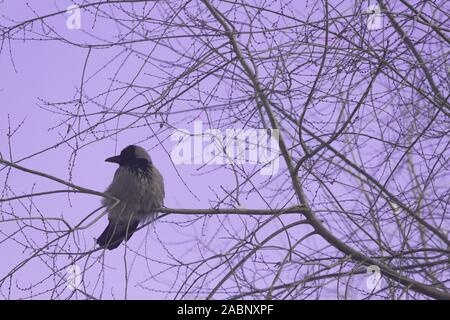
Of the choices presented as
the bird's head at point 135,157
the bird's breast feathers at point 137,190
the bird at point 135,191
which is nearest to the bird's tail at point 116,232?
the bird at point 135,191

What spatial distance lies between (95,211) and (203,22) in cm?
133

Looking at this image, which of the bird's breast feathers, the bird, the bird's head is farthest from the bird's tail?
the bird's head

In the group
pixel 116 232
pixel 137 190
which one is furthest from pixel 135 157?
pixel 116 232

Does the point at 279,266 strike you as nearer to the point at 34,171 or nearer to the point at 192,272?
the point at 192,272

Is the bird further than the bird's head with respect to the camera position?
No

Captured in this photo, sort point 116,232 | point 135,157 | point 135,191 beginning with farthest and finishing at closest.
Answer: point 135,157 < point 135,191 < point 116,232

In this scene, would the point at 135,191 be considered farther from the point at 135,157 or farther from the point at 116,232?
the point at 116,232

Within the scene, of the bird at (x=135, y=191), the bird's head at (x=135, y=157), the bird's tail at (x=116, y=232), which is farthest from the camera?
the bird's head at (x=135, y=157)

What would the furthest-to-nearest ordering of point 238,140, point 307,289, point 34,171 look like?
point 238,140 → point 34,171 → point 307,289

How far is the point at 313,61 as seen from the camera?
4.99m

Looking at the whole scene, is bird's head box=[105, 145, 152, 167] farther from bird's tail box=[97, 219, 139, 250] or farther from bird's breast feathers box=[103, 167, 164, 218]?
bird's tail box=[97, 219, 139, 250]

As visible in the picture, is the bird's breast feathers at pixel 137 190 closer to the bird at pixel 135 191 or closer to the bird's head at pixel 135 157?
the bird at pixel 135 191

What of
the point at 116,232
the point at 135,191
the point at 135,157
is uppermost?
the point at 135,157

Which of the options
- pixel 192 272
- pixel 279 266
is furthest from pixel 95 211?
pixel 279 266
